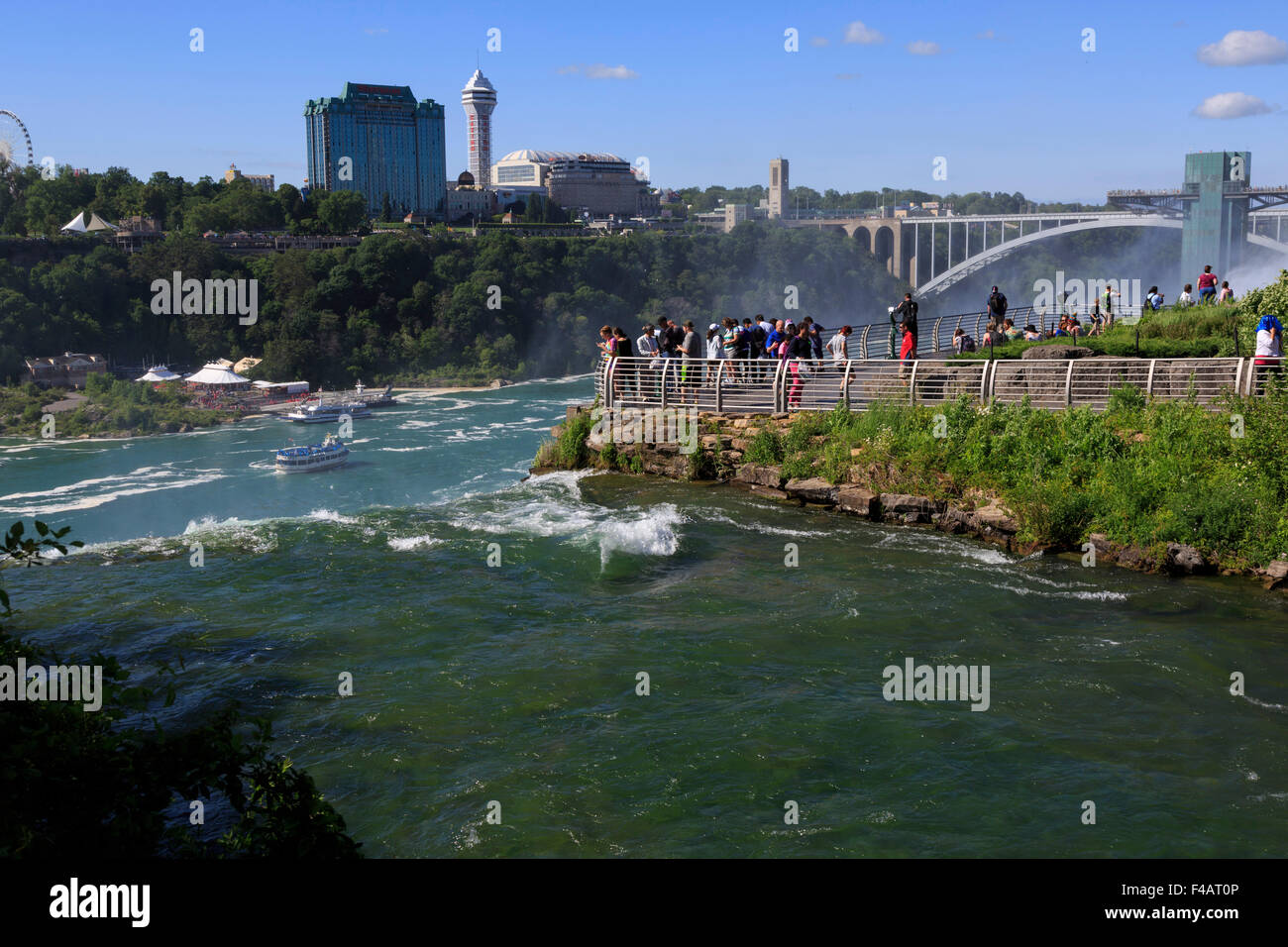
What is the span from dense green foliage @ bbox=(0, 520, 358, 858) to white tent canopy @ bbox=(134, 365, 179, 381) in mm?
71581

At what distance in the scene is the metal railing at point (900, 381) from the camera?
15.3 meters

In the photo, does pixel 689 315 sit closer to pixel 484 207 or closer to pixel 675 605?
pixel 484 207

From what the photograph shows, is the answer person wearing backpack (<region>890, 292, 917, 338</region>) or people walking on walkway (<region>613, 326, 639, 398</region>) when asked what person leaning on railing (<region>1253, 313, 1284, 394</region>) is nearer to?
person wearing backpack (<region>890, 292, 917, 338</region>)

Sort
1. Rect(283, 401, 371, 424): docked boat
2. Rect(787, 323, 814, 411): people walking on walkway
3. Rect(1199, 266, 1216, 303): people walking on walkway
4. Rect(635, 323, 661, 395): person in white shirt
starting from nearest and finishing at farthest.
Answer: Rect(787, 323, 814, 411): people walking on walkway < Rect(635, 323, 661, 395): person in white shirt < Rect(1199, 266, 1216, 303): people walking on walkway < Rect(283, 401, 371, 424): docked boat

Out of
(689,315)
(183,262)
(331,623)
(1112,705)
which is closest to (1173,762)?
(1112,705)

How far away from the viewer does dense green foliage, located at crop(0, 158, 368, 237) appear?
100000mm

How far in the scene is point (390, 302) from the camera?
89.2 meters

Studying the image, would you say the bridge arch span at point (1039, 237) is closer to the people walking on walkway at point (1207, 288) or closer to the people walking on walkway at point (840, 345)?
the people walking on walkway at point (1207, 288)

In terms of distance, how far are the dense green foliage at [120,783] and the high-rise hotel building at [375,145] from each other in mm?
157828

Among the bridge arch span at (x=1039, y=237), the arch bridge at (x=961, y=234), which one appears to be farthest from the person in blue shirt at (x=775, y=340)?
the bridge arch span at (x=1039, y=237)

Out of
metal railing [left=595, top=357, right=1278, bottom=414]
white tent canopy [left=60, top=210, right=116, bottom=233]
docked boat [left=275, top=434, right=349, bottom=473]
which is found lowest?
docked boat [left=275, top=434, right=349, bottom=473]

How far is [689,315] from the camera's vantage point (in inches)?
4107

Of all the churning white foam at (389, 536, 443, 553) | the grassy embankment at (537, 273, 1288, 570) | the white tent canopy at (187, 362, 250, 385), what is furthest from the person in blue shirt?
the white tent canopy at (187, 362, 250, 385)

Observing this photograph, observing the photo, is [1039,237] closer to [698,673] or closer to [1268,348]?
[1268,348]
